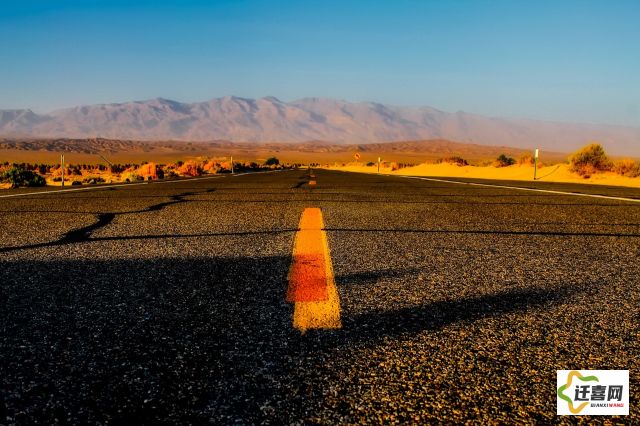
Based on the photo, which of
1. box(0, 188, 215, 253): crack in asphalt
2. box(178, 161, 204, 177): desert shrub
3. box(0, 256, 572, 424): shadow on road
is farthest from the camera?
box(178, 161, 204, 177): desert shrub

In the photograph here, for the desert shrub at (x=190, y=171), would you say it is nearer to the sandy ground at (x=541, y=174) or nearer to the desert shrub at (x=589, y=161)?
the sandy ground at (x=541, y=174)

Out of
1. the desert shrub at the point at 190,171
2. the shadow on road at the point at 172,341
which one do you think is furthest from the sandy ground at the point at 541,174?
the shadow on road at the point at 172,341

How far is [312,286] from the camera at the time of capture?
2.86 meters

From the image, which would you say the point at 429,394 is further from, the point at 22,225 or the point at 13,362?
the point at 22,225

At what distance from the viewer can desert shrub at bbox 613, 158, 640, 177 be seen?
23.7 m

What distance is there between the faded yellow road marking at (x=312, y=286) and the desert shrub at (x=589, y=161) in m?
25.7

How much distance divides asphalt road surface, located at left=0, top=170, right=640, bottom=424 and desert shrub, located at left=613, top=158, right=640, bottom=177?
2232cm

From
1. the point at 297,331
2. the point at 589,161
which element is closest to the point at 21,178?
the point at 297,331

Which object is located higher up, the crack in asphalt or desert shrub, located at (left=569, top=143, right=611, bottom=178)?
desert shrub, located at (left=569, top=143, right=611, bottom=178)

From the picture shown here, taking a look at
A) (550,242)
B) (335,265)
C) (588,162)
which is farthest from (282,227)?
(588,162)

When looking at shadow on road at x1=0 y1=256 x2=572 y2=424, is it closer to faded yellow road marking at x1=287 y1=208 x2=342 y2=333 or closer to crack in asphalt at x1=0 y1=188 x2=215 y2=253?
faded yellow road marking at x1=287 y1=208 x2=342 y2=333

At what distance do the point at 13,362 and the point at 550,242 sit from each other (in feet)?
13.7

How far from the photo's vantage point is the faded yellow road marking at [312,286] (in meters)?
2.29

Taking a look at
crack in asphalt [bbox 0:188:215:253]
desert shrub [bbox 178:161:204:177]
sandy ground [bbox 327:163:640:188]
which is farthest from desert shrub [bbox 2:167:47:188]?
sandy ground [bbox 327:163:640:188]
